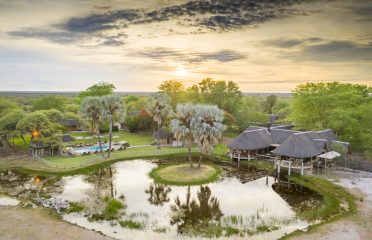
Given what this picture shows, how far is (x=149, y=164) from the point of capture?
42.4m

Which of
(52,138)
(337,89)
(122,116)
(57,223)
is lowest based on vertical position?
(57,223)

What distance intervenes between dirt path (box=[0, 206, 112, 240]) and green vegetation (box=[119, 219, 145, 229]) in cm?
221

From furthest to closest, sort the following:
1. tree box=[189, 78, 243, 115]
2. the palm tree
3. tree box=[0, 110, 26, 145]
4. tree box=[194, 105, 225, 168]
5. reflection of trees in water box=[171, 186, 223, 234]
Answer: tree box=[189, 78, 243, 115]
tree box=[0, 110, 26, 145]
the palm tree
tree box=[194, 105, 225, 168]
reflection of trees in water box=[171, 186, 223, 234]

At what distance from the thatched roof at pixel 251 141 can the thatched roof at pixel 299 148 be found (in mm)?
5022

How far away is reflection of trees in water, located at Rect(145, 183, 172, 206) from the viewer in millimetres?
28781

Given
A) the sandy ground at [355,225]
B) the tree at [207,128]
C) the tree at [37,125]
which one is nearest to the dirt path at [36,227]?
the sandy ground at [355,225]

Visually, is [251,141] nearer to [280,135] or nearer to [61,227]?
[280,135]

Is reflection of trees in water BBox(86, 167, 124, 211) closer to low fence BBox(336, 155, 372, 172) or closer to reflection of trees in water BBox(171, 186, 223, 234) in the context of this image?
reflection of trees in water BBox(171, 186, 223, 234)

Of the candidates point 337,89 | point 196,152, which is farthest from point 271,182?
point 337,89

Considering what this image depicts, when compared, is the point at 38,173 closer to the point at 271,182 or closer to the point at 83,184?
the point at 83,184

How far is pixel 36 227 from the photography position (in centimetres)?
2366

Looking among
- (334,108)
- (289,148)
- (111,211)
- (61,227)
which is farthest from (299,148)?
(61,227)

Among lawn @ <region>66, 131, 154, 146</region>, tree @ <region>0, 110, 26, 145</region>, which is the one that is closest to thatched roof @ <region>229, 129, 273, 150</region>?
lawn @ <region>66, 131, 154, 146</region>

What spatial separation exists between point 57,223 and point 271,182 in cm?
2211
